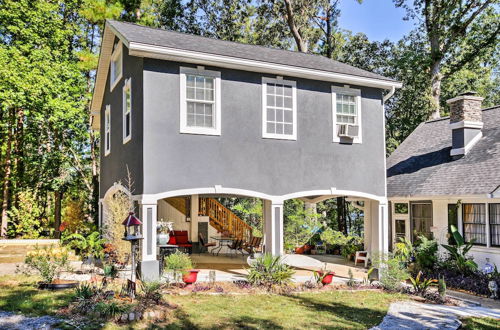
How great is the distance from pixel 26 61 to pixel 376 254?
1815 centimetres

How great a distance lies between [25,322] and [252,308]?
4738 mm

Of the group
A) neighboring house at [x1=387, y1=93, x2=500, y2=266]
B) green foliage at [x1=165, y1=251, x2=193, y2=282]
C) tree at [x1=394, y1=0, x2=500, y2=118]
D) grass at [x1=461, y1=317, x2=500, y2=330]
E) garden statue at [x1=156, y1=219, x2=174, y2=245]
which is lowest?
grass at [x1=461, y1=317, x2=500, y2=330]

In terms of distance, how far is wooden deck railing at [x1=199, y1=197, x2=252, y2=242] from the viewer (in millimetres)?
21906

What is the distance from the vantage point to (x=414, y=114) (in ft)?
84.2

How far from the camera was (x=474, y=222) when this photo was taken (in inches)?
566

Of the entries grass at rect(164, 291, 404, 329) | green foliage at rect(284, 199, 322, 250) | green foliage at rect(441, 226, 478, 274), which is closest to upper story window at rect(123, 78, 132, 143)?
grass at rect(164, 291, 404, 329)

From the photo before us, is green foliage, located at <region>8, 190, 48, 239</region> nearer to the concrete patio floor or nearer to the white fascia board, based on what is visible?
the concrete patio floor

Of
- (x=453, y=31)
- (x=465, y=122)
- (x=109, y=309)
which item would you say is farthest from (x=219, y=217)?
(x=453, y=31)

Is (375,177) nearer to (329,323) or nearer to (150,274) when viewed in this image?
(329,323)

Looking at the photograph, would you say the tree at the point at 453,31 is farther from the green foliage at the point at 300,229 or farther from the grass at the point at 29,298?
the grass at the point at 29,298

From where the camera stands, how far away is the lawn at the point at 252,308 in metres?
8.94

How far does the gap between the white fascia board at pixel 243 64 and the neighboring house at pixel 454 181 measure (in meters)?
3.68

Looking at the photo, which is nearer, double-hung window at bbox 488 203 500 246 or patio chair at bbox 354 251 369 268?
double-hung window at bbox 488 203 500 246

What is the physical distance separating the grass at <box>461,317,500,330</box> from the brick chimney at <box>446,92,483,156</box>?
7.83 metres
